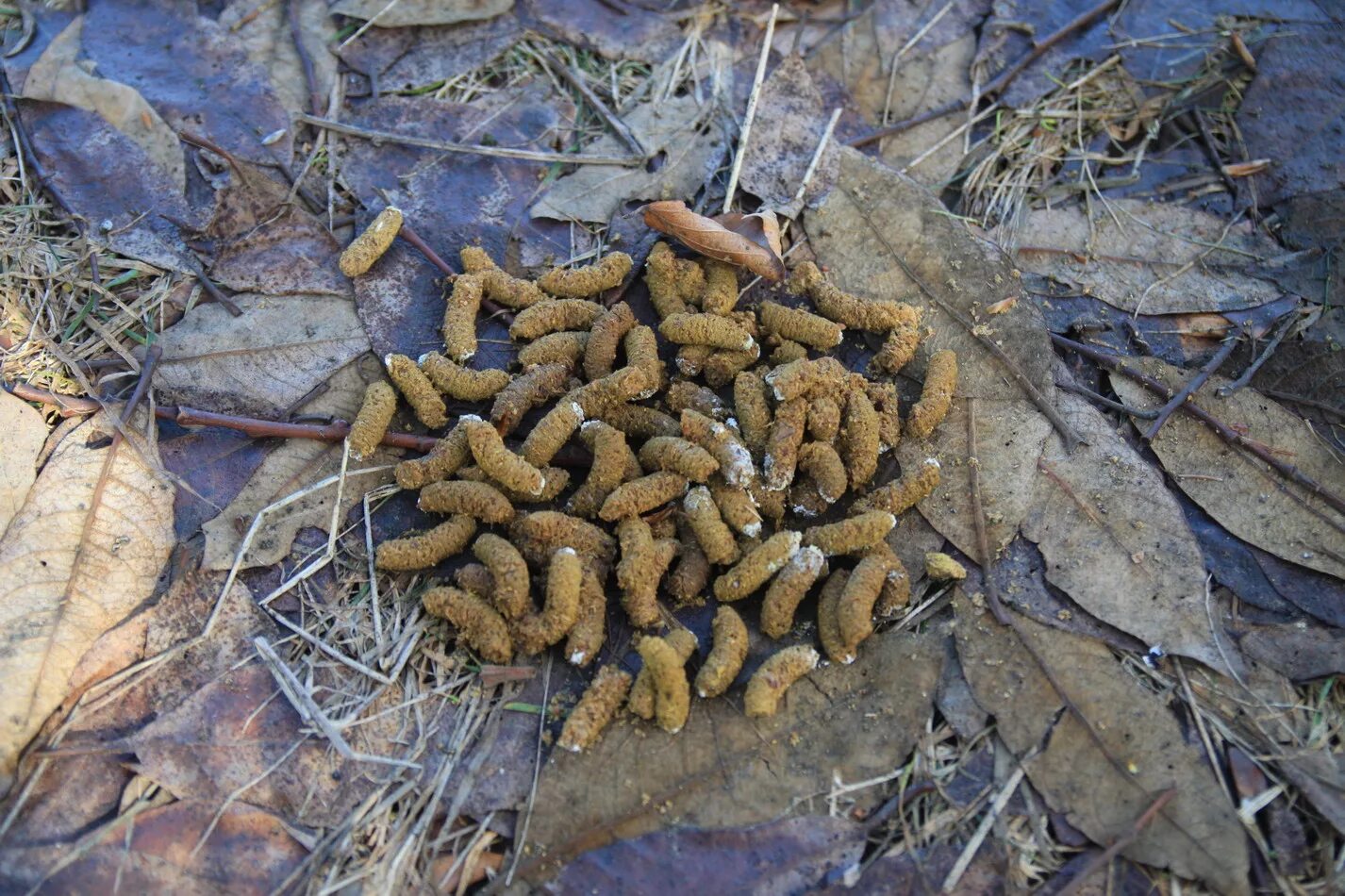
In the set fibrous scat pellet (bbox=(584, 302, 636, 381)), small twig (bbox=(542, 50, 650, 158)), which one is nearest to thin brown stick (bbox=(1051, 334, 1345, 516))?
fibrous scat pellet (bbox=(584, 302, 636, 381))

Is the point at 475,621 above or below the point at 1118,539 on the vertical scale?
below

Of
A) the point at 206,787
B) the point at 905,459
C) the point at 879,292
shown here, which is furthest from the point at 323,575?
the point at 879,292

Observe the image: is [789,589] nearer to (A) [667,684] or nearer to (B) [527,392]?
(A) [667,684]

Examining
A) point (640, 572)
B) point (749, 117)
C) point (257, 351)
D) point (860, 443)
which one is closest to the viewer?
point (640, 572)

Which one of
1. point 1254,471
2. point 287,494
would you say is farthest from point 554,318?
point 1254,471

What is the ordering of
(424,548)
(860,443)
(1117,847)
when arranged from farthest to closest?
(860,443) < (424,548) < (1117,847)

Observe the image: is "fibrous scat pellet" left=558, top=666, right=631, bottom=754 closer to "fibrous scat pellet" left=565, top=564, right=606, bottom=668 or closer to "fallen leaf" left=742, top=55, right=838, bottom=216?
"fibrous scat pellet" left=565, top=564, right=606, bottom=668

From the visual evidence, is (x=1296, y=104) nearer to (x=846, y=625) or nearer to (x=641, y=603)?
(x=846, y=625)
